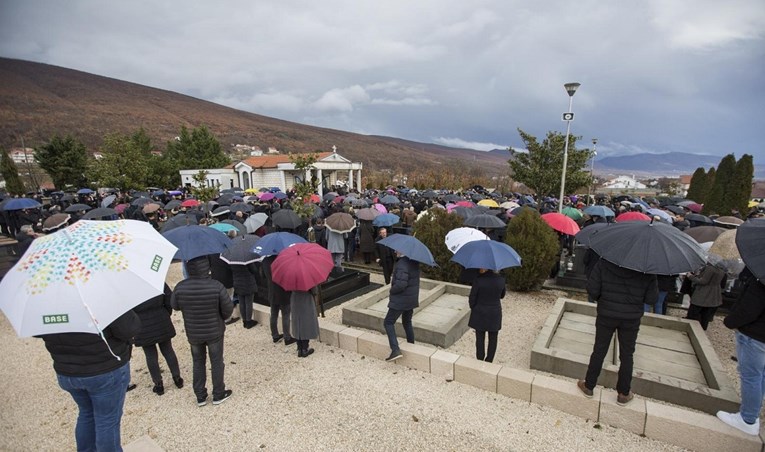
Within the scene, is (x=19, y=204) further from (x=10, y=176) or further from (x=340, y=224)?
(x=10, y=176)

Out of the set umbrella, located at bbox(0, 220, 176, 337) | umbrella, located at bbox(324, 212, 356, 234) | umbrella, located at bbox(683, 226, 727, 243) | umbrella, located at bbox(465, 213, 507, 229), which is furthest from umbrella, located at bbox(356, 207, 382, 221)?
umbrella, located at bbox(0, 220, 176, 337)

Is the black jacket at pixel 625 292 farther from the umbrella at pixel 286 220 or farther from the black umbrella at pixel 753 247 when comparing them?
the umbrella at pixel 286 220

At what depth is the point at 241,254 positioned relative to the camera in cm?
602

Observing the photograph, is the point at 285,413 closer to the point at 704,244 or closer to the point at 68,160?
the point at 704,244

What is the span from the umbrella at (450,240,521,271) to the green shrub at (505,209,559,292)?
3645mm

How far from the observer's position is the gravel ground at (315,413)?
12.1 ft

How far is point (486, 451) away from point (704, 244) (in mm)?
5535

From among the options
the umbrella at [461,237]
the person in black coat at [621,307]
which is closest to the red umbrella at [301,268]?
the umbrella at [461,237]

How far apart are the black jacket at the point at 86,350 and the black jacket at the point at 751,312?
204 inches

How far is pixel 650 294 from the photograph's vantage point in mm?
3584

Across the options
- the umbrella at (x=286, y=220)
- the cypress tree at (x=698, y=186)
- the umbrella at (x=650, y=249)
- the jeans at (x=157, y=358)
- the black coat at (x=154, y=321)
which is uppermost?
the cypress tree at (x=698, y=186)

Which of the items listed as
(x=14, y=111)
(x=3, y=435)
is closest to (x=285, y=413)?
(x=3, y=435)

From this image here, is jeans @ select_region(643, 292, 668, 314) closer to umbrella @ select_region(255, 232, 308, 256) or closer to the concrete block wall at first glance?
the concrete block wall

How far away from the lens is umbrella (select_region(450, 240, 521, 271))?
444 centimetres
